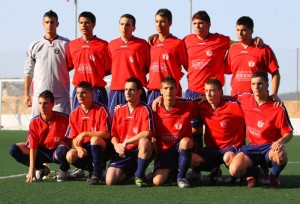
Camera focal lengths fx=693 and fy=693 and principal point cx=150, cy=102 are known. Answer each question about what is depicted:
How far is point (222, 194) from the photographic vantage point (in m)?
6.30

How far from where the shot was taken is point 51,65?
26.9ft

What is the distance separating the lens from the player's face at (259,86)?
6832 millimetres

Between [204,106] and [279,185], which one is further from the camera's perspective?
[204,106]

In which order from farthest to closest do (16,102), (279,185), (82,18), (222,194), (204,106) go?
(16,102), (82,18), (204,106), (279,185), (222,194)

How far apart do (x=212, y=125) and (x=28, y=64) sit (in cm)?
251

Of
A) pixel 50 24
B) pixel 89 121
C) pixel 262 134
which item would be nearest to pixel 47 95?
pixel 89 121

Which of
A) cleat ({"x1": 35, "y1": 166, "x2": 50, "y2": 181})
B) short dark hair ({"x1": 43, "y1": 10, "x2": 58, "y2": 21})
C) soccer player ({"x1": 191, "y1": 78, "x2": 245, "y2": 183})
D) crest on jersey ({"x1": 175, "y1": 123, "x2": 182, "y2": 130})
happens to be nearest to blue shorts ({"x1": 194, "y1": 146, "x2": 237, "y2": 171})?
soccer player ({"x1": 191, "y1": 78, "x2": 245, "y2": 183})

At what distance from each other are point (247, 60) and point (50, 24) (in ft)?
7.80

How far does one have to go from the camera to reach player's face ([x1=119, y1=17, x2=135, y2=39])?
7967mm

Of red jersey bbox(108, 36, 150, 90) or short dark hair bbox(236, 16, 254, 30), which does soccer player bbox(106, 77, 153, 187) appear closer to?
red jersey bbox(108, 36, 150, 90)

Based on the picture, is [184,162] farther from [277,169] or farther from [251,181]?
[277,169]

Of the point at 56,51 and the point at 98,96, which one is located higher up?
the point at 56,51

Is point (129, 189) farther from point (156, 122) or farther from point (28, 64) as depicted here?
point (28, 64)

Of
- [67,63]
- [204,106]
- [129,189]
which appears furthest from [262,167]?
[67,63]
